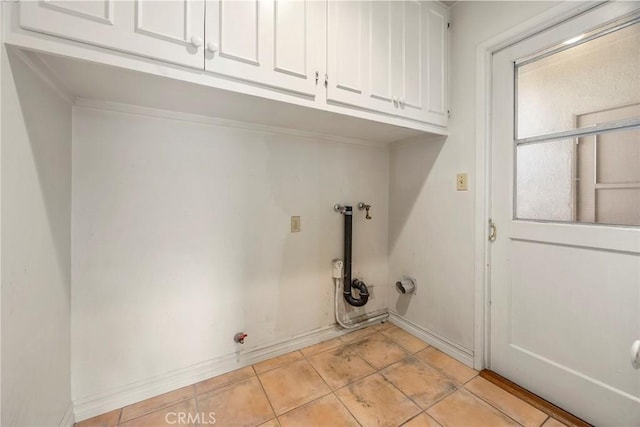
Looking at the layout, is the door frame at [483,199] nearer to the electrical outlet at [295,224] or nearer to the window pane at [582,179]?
the window pane at [582,179]

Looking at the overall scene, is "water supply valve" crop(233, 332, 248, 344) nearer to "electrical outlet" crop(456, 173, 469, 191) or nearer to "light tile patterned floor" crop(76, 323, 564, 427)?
"light tile patterned floor" crop(76, 323, 564, 427)

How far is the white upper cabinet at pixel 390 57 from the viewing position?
1.33m

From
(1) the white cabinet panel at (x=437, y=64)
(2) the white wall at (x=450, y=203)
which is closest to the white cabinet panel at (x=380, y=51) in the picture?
(1) the white cabinet panel at (x=437, y=64)

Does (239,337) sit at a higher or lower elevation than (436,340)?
higher

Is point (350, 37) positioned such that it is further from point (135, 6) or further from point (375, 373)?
point (375, 373)

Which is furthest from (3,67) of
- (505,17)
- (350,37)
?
(505,17)

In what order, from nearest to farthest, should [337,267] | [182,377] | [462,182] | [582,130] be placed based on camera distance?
[582,130]
[182,377]
[462,182]
[337,267]

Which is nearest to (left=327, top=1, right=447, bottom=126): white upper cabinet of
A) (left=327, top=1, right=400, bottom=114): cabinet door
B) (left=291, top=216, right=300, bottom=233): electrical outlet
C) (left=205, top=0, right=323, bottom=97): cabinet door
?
(left=327, top=1, right=400, bottom=114): cabinet door

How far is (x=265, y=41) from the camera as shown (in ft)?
3.71

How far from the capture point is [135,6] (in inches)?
35.1

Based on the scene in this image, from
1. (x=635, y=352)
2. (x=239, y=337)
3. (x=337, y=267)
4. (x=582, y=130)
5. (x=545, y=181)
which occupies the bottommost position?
(x=239, y=337)

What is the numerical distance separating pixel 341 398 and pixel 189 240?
1.24 m

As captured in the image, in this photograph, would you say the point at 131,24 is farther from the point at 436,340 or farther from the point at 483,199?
the point at 436,340

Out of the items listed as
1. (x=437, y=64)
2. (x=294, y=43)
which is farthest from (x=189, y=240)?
(x=437, y=64)
